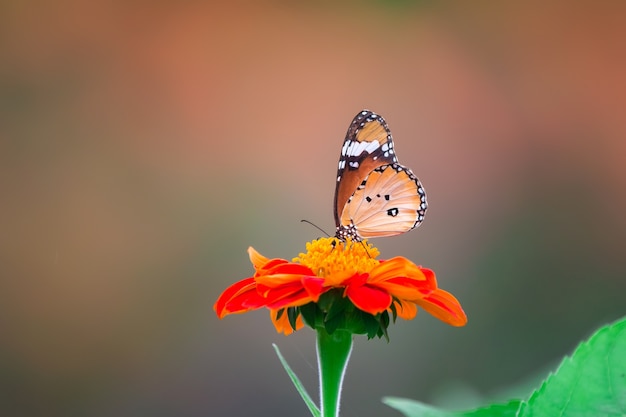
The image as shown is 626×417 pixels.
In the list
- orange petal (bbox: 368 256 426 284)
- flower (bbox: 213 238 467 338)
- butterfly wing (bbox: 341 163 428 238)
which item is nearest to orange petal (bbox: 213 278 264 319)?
flower (bbox: 213 238 467 338)

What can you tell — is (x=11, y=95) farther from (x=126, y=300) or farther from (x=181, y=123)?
(x=126, y=300)

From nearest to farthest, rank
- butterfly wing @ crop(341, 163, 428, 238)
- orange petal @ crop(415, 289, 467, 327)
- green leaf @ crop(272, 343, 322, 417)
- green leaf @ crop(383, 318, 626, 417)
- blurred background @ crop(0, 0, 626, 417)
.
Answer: green leaf @ crop(383, 318, 626, 417) < green leaf @ crop(272, 343, 322, 417) < orange petal @ crop(415, 289, 467, 327) < butterfly wing @ crop(341, 163, 428, 238) < blurred background @ crop(0, 0, 626, 417)

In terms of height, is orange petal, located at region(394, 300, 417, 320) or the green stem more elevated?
orange petal, located at region(394, 300, 417, 320)

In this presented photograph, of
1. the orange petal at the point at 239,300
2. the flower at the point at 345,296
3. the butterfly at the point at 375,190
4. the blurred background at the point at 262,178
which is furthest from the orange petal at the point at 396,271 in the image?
the blurred background at the point at 262,178

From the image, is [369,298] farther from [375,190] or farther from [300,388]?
[375,190]

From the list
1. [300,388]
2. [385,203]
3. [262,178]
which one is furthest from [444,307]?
[262,178]

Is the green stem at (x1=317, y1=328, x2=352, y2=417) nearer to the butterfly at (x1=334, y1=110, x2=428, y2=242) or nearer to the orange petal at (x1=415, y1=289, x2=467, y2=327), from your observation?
the orange petal at (x1=415, y1=289, x2=467, y2=327)

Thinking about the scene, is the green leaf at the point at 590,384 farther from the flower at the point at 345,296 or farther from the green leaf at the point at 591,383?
the flower at the point at 345,296
